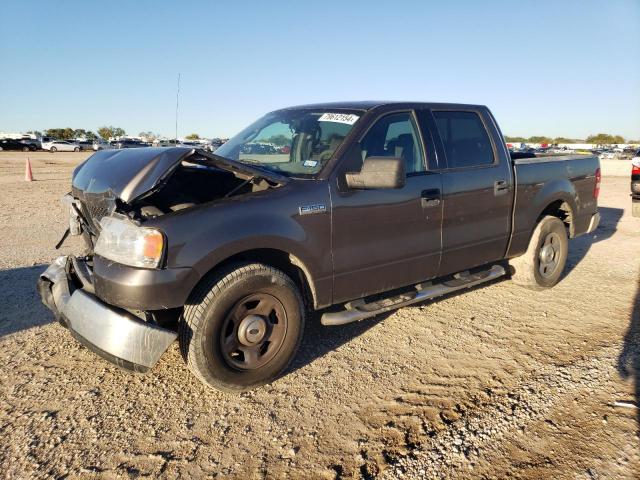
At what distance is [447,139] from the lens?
14.2 feet

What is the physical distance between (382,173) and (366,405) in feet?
5.05

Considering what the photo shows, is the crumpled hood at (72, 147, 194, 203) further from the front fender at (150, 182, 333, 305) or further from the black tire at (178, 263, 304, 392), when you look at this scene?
the black tire at (178, 263, 304, 392)

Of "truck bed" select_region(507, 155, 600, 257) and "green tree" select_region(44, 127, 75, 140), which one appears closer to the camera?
"truck bed" select_region(507, 155, 600, 257)

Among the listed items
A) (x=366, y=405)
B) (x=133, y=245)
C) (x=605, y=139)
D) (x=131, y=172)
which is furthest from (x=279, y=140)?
(x=605, y=139)

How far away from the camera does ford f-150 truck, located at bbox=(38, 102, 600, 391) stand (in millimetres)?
2816

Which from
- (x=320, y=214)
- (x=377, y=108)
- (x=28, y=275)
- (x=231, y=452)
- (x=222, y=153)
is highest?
(x=377, y=108)

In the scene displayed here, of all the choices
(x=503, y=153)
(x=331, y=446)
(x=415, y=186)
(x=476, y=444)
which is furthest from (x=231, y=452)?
(x=503, y=153)

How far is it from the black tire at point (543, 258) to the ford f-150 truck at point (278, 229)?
30 centimetres

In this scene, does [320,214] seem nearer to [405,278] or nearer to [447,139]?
[405,278]

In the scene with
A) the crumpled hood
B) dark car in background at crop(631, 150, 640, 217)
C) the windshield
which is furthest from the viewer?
dark car in background at crop(631, 150, 640, 217)

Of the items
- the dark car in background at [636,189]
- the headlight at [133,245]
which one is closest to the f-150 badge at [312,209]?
the headlight at [133,245]

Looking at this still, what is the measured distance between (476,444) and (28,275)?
16.5 feet

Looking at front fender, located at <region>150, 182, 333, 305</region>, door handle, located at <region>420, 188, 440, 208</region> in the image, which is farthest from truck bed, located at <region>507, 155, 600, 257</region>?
front fender, located at <region>150, 182, 333, 305</region>

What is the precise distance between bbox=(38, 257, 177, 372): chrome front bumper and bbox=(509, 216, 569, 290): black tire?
3912mm
